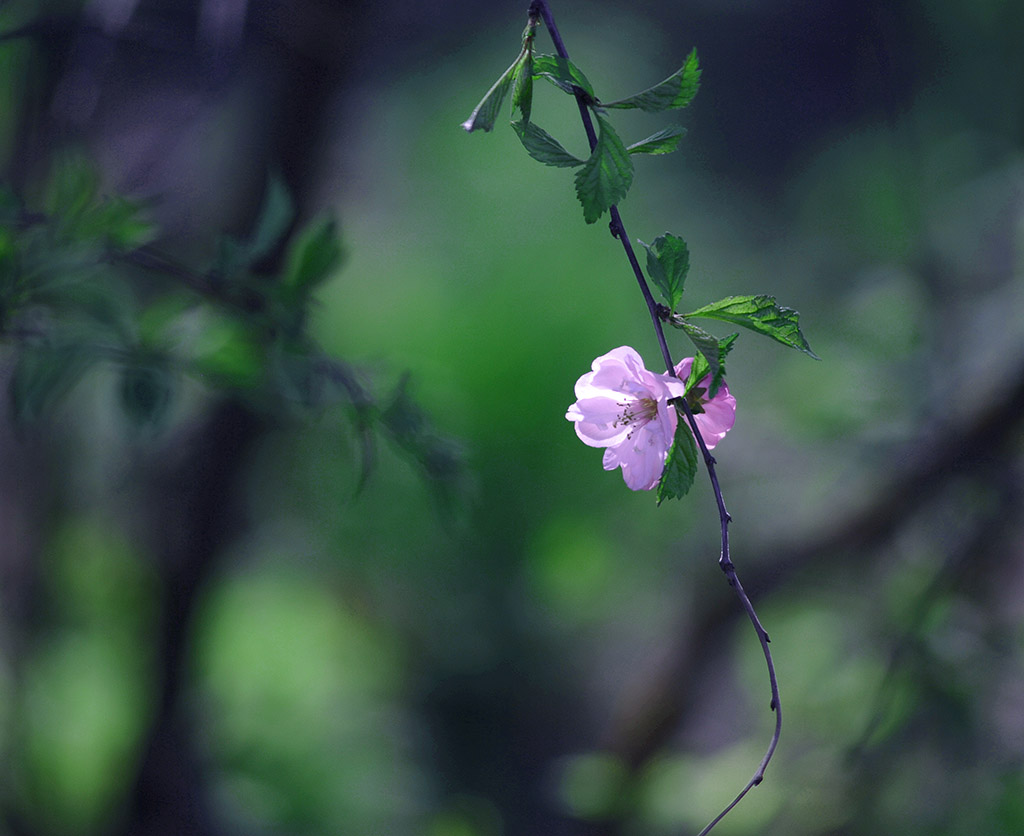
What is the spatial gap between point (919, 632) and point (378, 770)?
1606 millimetres

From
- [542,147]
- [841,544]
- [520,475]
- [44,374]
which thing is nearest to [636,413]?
[542,147]

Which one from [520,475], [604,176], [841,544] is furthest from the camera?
[520,475]

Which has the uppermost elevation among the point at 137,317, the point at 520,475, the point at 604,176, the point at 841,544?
the point at 604,176

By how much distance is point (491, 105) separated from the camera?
24 centimetres

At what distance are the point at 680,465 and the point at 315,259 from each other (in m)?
0.23

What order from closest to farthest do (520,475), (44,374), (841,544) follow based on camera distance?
(44,374) < (841,544) < (520,475)

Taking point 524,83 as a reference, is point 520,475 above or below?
below

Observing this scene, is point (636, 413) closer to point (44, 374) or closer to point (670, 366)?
point (670, 366)

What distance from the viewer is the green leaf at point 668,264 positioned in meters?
0.25

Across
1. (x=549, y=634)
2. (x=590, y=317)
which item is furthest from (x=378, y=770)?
(x=590, y=317)

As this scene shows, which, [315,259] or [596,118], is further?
[315,259]

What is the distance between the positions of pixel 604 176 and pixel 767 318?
6cm

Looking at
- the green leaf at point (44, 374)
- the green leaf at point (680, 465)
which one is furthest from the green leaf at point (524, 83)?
the green leaf at point (44, 374)

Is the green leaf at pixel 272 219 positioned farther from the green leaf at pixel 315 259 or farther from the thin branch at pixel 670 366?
the thin branch at pixel 670 366
